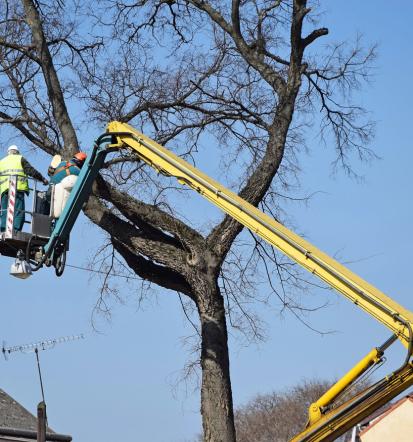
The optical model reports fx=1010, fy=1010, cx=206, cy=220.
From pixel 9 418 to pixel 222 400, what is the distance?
5535 millimetres

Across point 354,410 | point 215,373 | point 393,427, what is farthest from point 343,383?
point 393,427

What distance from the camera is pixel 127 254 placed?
15.5m

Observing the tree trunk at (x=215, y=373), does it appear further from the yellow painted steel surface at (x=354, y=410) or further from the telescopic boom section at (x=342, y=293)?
the yellow painted steel surface at (x=354, y=410)

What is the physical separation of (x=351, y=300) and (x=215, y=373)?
13.5ft

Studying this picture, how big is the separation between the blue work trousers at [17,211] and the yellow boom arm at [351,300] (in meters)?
2.70

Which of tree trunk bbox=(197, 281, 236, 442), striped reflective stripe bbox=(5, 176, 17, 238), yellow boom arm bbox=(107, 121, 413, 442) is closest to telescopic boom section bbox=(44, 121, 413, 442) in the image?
yellow boom arm bbox=(107, 121, 413, 442)

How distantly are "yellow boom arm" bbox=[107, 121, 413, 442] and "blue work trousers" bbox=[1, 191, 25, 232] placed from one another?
106 inches

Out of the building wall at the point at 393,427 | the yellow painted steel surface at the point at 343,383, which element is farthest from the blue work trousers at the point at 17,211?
the building wall at the point at 393,427

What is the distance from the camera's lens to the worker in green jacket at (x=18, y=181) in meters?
13.1

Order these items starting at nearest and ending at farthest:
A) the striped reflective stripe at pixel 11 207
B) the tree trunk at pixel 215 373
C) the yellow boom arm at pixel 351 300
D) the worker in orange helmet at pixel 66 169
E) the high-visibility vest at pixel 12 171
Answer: the yellow boom arm at pixel 351 300 < the striped reflective stripe at pixel 11 207 < the high-visibility vest at pixel 12 171 < the worker in orange helmet at pixel 66 169 < the tree trunk at pixel 215 373

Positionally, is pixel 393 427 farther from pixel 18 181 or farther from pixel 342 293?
pixel 342 293

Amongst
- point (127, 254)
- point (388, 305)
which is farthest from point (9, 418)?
point (388, 305)

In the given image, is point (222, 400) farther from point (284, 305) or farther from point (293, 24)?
point (293, 24)

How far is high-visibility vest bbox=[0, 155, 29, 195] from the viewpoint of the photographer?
13219mm
